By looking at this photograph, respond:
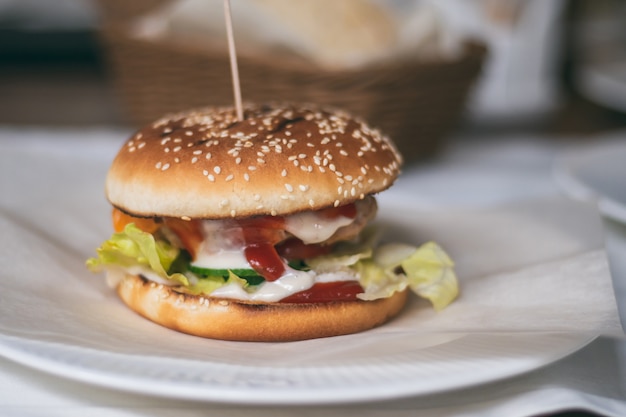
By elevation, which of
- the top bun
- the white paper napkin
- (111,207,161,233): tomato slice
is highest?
the top bun

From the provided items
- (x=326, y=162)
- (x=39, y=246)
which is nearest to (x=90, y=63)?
(x=39, y=246)

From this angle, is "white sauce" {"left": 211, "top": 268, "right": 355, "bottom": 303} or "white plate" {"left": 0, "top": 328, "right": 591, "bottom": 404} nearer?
"white plate" {"left": 0, "top": 328, "right": 591, "bottom": 404}

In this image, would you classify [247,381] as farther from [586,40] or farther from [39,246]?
[586,40]

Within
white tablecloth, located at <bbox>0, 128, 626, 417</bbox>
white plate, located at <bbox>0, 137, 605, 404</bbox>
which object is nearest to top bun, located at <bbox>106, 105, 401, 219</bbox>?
white plate, located at <bbox>0, 137, 605, 404</bbox>

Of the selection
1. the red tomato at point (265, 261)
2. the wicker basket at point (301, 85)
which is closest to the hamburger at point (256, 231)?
the red tomato at point (265, 261)

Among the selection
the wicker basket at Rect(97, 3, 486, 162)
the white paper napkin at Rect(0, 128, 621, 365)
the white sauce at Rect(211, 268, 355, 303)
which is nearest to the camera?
the white paper napkin at Rect(0, 128, 621, 365)

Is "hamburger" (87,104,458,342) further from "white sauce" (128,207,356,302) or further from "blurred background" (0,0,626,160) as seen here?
"blurred background" (0,0,626,160)

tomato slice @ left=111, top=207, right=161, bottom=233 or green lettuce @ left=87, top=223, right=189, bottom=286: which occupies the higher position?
tomato slice @ left=111, top=207, right=161, bottom=233
